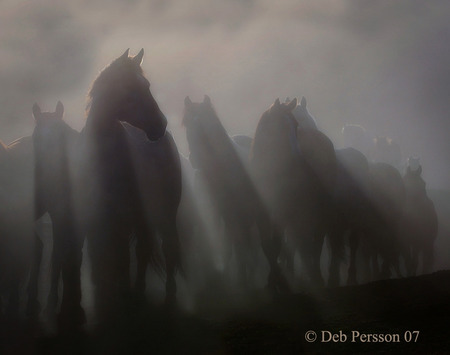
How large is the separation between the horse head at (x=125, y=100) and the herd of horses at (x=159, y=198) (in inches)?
0.6

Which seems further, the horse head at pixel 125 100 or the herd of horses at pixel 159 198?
the herd of horses at pixel 159 198

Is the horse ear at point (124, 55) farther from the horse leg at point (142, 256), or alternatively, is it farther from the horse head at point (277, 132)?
the horse head at point (277, 132)

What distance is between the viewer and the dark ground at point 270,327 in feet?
16.4

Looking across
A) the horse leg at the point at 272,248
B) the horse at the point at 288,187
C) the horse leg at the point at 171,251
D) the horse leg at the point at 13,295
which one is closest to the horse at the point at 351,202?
the horse at the point at 288,187

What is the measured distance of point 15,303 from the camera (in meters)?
9.01

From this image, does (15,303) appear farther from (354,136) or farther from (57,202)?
(354,136)

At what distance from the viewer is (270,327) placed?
578 centimetres

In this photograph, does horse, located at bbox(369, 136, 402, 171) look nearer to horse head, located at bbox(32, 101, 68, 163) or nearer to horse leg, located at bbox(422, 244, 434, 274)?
horse leg, located at bbox(422, 244, 434, 274)

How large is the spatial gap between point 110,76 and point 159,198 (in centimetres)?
217

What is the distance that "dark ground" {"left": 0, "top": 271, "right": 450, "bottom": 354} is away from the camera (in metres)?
5.00

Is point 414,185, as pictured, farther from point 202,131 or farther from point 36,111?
point 36,111

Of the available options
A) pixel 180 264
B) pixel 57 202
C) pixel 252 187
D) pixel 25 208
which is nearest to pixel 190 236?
pixel 252 187

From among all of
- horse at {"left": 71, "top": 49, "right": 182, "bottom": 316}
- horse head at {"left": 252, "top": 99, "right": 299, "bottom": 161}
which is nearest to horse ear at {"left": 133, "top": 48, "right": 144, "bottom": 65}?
horse at {"left": 71, "top": 49, "right": 182, "bottom": 316}
